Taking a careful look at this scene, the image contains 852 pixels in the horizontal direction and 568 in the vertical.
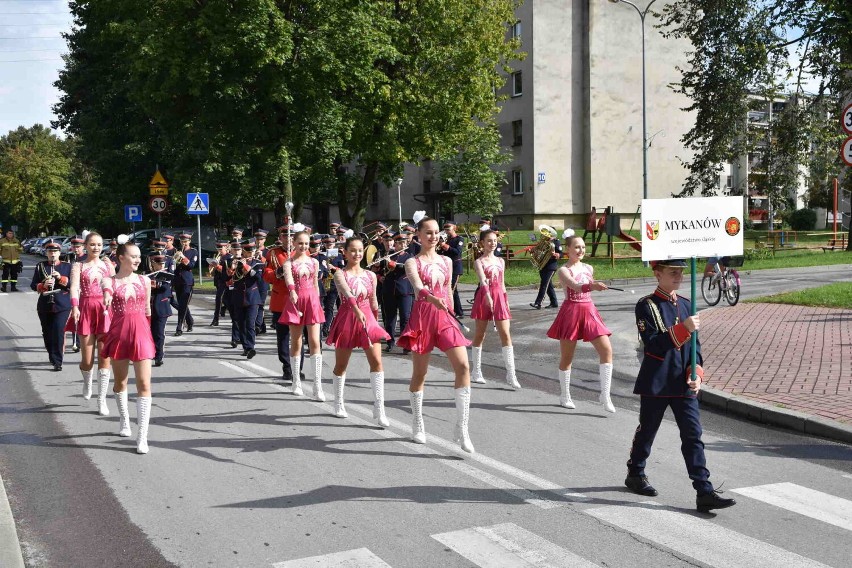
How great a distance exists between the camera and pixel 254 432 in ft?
26.1

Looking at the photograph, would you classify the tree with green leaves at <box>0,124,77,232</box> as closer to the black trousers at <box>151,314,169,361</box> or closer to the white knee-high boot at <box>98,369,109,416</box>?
the black trousers at <box>151,314,169,361</box>

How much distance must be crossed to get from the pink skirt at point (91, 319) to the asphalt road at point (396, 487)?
2.75 feet

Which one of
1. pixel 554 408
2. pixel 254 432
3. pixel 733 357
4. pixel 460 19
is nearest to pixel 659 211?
pixel 554 408

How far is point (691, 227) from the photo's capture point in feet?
18.9

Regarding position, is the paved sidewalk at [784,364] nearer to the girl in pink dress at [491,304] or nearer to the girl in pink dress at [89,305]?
the girl in pink dress at [491,304]

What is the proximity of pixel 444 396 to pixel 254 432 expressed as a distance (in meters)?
2.50

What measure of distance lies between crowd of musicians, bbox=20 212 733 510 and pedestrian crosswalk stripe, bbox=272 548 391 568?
6.90ft

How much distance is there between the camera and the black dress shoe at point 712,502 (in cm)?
538

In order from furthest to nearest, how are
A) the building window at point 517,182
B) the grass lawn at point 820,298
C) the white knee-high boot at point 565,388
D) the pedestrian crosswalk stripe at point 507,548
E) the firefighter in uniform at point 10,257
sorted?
the building window at point 517,182, the firefighter in uniform at point 10,257, the grass lawn at point 820,298, the white knee-high boot at point 565,388, the pedestrian crosswalk stripe at point 507,548

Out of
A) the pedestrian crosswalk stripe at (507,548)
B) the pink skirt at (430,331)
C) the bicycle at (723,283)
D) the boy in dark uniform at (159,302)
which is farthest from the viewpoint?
the bicycle at (723,283)

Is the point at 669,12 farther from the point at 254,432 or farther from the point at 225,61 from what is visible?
the point at 254,432

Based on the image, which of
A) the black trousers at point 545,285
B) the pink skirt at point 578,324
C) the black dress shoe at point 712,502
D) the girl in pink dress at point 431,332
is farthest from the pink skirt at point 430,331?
the black trousers at point 545,285

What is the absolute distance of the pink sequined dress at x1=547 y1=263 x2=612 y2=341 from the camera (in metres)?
8.88

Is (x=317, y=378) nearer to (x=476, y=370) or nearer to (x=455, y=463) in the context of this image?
(x=476, y=370)
